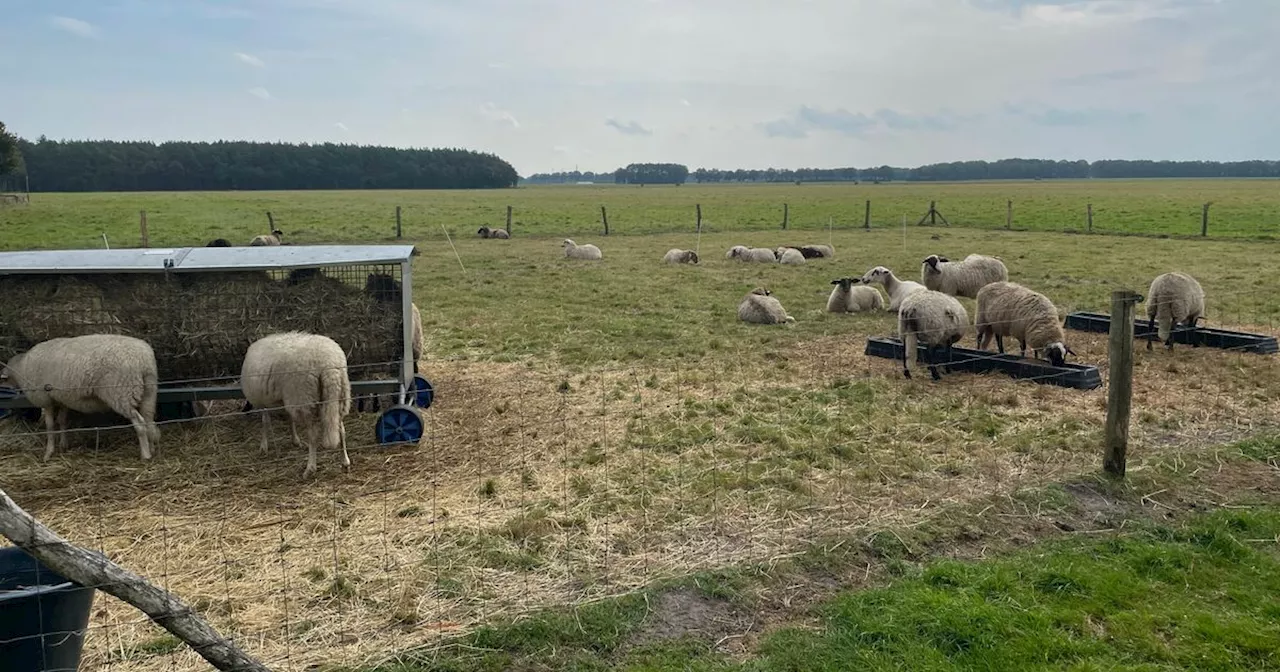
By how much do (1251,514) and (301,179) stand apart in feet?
398

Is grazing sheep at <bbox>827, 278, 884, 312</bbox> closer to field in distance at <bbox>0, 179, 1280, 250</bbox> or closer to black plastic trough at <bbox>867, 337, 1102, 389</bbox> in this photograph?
black plastic trough at <bbox>867, 337, 1102, 389</bbox>

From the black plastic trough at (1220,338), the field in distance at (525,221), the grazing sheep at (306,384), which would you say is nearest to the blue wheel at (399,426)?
the grazing sheep at (306,384)

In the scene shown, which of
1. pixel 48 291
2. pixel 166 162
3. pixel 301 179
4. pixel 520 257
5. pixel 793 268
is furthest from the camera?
pixel 301 179

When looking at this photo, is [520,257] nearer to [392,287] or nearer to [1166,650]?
[392,287]

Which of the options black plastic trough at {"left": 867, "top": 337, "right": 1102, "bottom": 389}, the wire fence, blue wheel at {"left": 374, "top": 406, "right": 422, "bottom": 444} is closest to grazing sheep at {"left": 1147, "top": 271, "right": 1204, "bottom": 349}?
the wire fence

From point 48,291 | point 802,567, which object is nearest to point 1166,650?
point 802,567

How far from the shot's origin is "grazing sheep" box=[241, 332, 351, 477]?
7.84 metres

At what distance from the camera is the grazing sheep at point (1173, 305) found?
1248 cm

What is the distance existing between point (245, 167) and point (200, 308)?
112 metres

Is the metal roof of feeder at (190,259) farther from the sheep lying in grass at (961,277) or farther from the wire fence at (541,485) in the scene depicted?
the sheep lying in grass at (961,277)

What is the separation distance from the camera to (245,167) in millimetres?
107625

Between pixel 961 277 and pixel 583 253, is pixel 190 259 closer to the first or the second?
pixel 961 277

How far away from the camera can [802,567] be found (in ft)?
19.2

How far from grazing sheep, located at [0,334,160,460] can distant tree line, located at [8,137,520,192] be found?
338 ft
